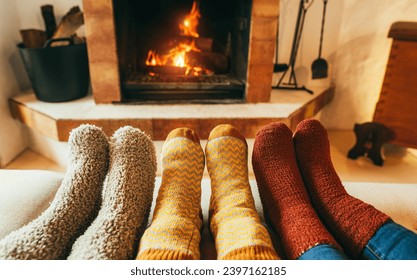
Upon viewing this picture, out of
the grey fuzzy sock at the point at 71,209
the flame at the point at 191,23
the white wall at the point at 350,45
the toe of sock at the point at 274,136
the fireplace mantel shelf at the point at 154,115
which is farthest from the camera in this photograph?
the white wall at the point at 350,45

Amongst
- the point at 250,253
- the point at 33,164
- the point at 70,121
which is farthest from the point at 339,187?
the point at 33,164

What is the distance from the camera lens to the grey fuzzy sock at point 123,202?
0.42 meters

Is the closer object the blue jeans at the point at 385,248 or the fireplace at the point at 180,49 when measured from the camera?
the blue jeans at the point at 385,248

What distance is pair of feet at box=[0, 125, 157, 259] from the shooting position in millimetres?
419

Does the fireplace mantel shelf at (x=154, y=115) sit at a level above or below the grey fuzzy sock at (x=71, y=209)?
below

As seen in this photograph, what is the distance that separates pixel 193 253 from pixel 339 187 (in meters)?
0.33

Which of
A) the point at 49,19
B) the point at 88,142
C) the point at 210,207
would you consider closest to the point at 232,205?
the point at 210,207

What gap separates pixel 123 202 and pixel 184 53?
119 cm

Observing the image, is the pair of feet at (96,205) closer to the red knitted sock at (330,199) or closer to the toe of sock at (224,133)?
the toe of sock at (224,133)

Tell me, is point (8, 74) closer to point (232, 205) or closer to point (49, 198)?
point (49, 198)

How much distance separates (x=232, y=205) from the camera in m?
0.58

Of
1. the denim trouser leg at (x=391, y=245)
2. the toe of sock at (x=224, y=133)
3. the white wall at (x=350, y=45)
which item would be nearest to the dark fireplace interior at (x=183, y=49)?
the white wall at (x=350, y=45)

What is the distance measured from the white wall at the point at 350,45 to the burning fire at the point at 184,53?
0.47 m
